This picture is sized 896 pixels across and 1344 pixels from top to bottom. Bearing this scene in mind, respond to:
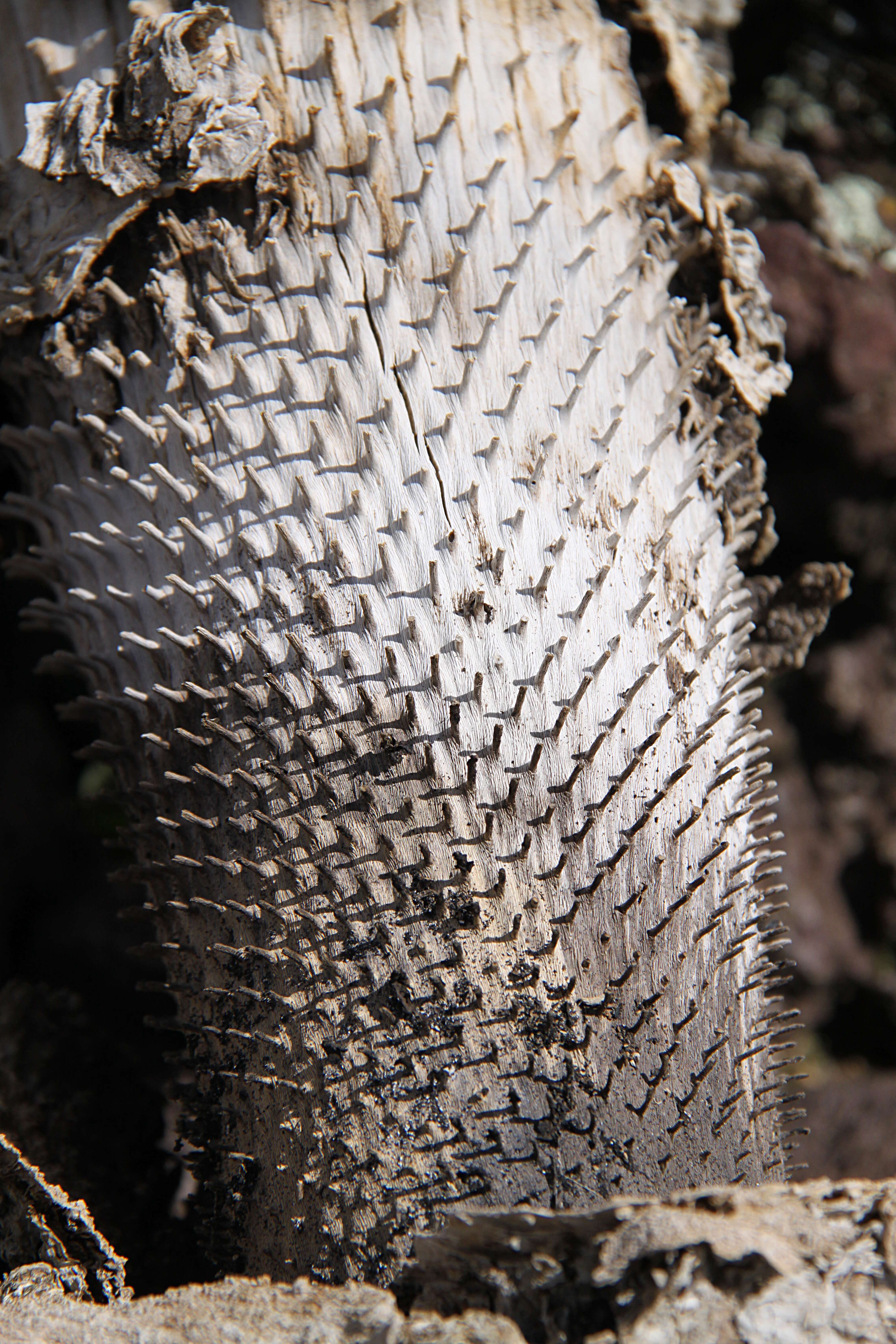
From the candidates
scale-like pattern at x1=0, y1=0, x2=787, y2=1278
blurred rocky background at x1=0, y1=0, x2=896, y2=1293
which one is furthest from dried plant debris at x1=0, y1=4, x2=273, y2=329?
blurred rocky background at x1=0, y1=0, x2=896, y2=1293

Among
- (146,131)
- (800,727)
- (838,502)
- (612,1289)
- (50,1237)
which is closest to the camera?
(612,1289)

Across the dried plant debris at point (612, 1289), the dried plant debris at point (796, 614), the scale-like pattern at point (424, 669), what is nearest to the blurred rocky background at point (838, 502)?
the dried plant debris at point (796, 614)

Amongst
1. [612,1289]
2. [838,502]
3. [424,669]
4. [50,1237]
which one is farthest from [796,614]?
[50,1237]

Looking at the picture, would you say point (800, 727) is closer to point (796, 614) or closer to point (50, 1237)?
point (796, 614)

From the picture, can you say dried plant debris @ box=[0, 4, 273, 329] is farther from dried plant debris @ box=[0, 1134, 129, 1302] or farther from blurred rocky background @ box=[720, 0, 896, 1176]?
blurred rocky background @ box=[720, 0, 896, 1176]

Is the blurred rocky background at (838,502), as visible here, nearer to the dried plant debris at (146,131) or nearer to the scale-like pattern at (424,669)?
the scale-like pattern at (424,669)
